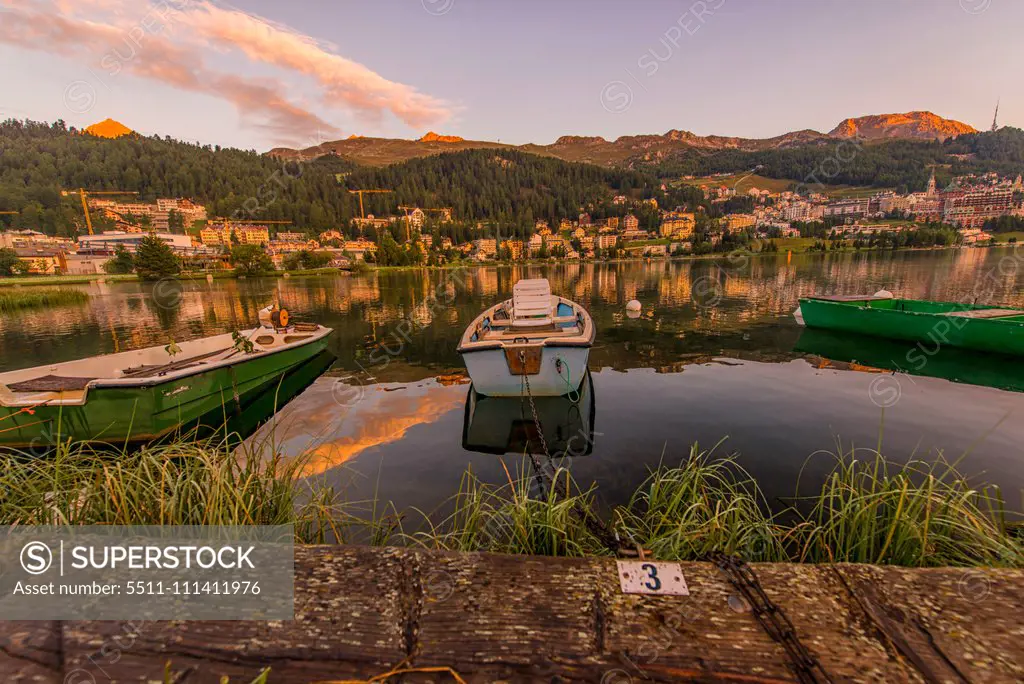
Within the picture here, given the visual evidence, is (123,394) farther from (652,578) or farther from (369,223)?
(369,223)

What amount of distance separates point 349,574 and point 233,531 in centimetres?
166

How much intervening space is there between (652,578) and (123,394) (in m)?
12.5

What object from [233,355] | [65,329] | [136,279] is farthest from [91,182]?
[233,355]

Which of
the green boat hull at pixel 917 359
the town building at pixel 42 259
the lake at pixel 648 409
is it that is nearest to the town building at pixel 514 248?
the town building at pixel 42 259

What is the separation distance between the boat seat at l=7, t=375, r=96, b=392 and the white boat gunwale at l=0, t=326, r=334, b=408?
77mm

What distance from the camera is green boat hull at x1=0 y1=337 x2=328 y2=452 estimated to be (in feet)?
30.0

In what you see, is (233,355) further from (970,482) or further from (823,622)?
(970,482)

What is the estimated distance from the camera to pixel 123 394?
31.9 ft

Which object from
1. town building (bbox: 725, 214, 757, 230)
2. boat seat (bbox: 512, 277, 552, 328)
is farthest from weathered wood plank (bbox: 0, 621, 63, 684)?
town building (bbox: 725, 214, 757, 230)

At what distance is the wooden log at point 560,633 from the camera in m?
1.91

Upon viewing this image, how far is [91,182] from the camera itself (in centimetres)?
18288

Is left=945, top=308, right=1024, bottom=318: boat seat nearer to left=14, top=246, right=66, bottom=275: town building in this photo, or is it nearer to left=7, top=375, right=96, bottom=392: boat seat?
left=7, top=375, right=96, bottom=392: boat seat

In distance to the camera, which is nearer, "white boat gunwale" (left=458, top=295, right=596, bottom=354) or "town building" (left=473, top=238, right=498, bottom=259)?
"white boat gunwale" (left=458, top=295, right=596, bottom=354)

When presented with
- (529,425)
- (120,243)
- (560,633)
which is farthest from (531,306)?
(120,243)
